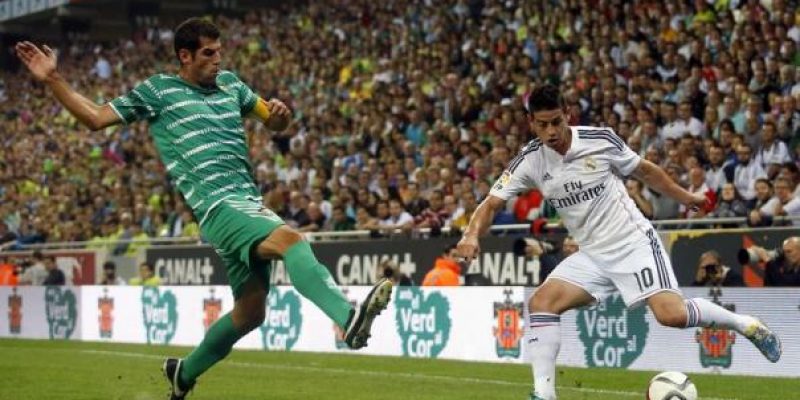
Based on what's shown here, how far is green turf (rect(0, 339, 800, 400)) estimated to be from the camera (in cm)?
1241

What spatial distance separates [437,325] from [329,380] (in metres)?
3.94

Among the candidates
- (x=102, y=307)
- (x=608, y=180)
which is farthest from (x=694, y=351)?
(x=102, y=307)

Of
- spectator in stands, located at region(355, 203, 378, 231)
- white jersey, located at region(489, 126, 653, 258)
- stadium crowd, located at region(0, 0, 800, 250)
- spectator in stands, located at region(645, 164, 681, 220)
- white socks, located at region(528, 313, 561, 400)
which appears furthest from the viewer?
spectator in stands, located at region(355, 203, 378, 231)

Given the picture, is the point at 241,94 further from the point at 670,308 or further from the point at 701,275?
the point at 701,275

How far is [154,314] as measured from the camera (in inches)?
915

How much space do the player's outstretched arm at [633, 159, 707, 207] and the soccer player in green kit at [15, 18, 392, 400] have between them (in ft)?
8.24

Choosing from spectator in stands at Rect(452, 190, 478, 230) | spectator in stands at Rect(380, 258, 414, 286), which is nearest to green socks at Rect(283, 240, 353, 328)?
spectator in stands at Rect(380, 258, 414, 286)

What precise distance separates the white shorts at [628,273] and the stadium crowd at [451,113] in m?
3.02

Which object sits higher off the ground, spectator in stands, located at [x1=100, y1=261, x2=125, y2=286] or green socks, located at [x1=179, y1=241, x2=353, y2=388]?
green socks, located at [x1=179, y1=241, x2=353, y2=388]

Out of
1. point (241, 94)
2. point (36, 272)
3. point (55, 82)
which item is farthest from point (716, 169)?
point (36, 272)

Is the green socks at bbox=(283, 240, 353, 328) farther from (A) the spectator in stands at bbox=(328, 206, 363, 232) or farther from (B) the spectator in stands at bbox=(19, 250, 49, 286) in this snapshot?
(B) the spectator in stands at bbox=(19, 250, 49, 286)

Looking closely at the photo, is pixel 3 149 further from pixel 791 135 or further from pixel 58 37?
pixel 791 135

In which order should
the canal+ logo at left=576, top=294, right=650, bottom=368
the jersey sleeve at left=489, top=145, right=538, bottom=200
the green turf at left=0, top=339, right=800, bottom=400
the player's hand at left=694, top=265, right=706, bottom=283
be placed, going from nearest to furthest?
the jersey sleeve at left=489, top=145, right=538, bottom=200, the green turf at left=0, top=339, right=800, bottom=400, the player's hand at left=694, top=265, right=706, bottom=283, the canal+ logo at left=576, top=294, right=650, bottom=368

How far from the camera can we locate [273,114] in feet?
30.6
